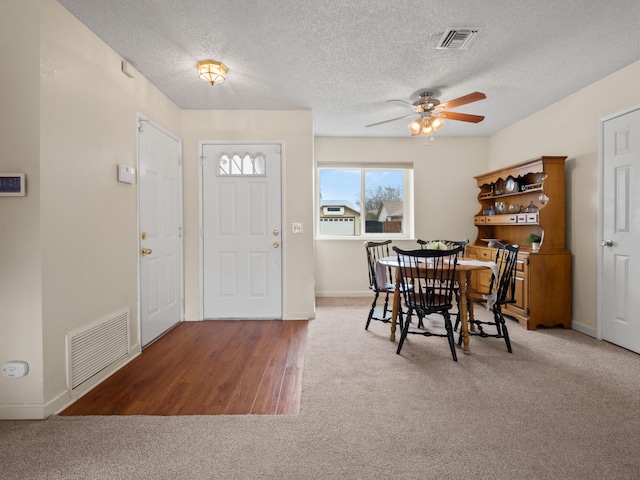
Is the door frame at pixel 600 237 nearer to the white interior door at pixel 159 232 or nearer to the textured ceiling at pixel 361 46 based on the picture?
the textured ceiling at pixel 361 46

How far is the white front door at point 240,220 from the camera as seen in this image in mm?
4090

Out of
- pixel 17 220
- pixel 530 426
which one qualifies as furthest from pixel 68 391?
pixel 530 426

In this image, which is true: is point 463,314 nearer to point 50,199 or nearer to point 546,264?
point 546,264

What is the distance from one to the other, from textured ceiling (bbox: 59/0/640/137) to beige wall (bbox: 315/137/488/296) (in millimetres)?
1529

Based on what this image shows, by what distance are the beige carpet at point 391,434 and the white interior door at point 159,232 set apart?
1399 mm

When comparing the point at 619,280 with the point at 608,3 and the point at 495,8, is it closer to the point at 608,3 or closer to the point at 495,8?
the point at 608,3

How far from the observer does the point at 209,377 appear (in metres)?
2.56

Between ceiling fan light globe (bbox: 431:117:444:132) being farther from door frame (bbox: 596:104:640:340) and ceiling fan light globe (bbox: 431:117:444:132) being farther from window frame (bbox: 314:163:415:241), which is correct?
window frame (bbox: 314:163:415:241)

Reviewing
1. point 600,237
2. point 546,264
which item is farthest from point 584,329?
point 600,237

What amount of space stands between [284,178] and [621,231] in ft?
11.4

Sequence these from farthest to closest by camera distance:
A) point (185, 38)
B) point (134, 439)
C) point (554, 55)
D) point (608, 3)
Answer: point (554, 55), point (185, 38), point (608, 3), point (134, 439)

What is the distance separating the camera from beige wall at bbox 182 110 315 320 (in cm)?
407

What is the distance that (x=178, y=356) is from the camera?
2.99 metres

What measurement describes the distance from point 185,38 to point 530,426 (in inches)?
136
